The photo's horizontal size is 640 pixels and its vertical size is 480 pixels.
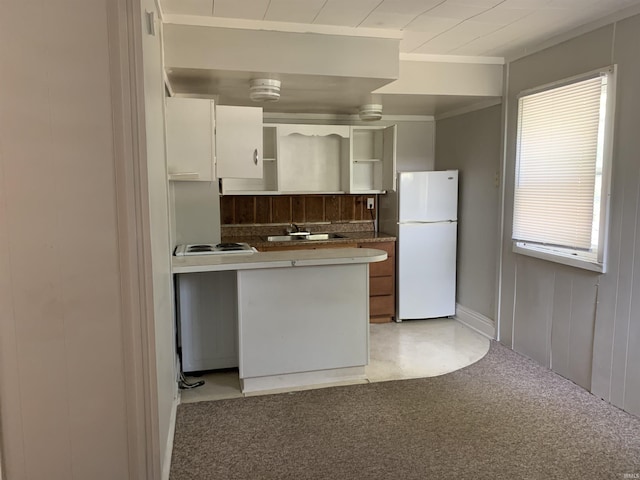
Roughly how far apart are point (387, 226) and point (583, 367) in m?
2.29

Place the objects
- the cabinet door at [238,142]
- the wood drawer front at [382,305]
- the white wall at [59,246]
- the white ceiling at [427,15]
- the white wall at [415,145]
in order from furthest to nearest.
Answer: the white wall at [415,145] → the wood drawer front at [382,305] → the cabinet door at [238,142] → the white ceiling at [427,15] → the white wall at [59,246]

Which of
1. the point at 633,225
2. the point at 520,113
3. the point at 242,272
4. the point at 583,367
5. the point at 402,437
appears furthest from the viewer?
the point at 520,113

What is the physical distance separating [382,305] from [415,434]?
2.18 meters

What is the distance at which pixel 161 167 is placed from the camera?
7.48ft

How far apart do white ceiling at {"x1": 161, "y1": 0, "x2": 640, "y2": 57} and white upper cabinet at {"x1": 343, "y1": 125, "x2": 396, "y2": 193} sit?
1.44 m

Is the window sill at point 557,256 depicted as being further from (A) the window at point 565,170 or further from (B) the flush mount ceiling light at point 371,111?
(B) the flush mount ceiling light at point 371,111

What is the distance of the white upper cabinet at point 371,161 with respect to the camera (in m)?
4.77

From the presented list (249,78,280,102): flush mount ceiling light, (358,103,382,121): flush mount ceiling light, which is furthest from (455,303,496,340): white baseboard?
(249,78,280,102): flush mount ceiling light

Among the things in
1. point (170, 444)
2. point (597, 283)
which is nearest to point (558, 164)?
point (597, 283)

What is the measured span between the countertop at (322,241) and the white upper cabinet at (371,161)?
463mm

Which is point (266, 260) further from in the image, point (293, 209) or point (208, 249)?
point (293, 209)

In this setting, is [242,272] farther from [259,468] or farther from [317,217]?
[317,217]

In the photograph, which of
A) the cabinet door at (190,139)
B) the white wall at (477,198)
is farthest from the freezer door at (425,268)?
the cabinet door at (190,139)

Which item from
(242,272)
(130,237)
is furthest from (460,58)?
(130,237)
